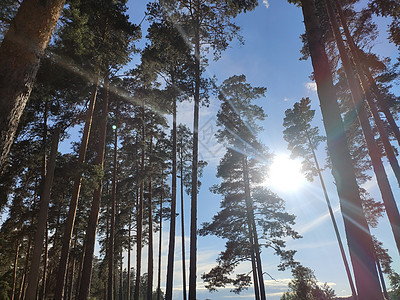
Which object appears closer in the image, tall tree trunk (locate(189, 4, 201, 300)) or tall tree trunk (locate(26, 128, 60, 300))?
tall tree trunk (locate(26, 128, 60, 300))

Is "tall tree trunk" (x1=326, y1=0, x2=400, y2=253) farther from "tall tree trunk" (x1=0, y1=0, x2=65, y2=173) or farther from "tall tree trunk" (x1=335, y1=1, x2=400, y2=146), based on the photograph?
"tall tree trunk" (x1=0, y1=0, x2=65, y2=173)

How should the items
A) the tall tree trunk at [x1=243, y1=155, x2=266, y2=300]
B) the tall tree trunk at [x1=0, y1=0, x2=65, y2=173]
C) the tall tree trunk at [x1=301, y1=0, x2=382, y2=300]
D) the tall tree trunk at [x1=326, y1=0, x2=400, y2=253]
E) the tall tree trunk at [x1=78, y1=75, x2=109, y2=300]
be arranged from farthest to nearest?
the tall tree trunk at [x1=243, y1=155, x2=266, y2=300] → the tall tree trunk at [x1=78, y1=75, x2=109, y2=300] → the tall tree trunk at [x1=326, y1=0, x2=400, y2=253] → the tall tree trunk at [x1=0, y1=0, x2=65, y2=173] → the tall tree trunk at [x1=301, y1=0, x2=382, y2=300]

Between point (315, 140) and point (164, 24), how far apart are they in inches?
590

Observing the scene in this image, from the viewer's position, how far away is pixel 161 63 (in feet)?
42.4

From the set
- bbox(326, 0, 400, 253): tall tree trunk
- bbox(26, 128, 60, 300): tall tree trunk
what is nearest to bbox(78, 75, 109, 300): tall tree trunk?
bbox(26, 128, 60, 300): tall tree trunk

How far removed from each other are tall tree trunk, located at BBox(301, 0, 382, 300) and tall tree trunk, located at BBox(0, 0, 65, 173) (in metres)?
5.37

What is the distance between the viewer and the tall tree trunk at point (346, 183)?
3.21 meters

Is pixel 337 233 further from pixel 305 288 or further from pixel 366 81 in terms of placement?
pixel 366 81

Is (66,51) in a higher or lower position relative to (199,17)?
lower

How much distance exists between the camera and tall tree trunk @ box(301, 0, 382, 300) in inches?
127

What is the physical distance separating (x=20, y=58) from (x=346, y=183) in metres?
5.92

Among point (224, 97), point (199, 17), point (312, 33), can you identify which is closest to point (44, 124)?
point (199, 17)

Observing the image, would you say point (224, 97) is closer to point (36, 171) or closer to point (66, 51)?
point (66, 51)

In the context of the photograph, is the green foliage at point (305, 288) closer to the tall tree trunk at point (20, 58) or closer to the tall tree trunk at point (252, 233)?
the tall tree trunk at point (252, 233)
